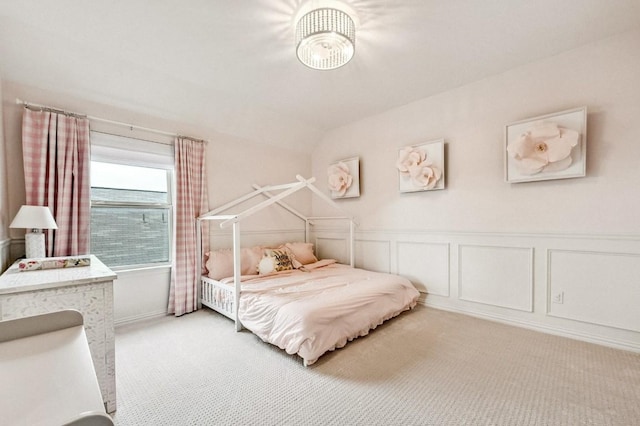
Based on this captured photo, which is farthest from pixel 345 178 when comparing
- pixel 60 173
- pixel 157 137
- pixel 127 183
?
pixel 60 173

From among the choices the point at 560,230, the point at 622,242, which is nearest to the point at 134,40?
the point at 560,230

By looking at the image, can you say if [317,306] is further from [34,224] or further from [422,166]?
[34,224]

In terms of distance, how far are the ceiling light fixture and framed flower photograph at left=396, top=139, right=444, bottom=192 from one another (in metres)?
1.68

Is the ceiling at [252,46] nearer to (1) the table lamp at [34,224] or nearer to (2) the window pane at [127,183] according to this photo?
(2) the window pane at [127,183]

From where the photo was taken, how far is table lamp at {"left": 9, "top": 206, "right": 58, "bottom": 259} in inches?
81.0

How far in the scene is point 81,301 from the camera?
1.54m

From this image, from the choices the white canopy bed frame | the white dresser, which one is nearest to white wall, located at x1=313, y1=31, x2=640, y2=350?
the white canopy bed frame

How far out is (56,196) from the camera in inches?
97.8

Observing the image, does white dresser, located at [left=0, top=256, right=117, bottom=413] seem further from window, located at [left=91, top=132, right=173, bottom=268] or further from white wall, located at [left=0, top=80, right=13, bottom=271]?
A: window, located at [left=91, top=132, right=173, bottom=268]

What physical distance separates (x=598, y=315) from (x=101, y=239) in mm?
4725

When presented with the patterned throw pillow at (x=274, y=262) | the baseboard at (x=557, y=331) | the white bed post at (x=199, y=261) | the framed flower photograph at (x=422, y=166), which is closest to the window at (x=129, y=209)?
the white bed post at (x=199, y=261)

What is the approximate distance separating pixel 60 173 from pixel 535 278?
14.8 feet

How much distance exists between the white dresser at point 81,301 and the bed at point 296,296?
108cm

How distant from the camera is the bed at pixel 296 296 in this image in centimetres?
216
